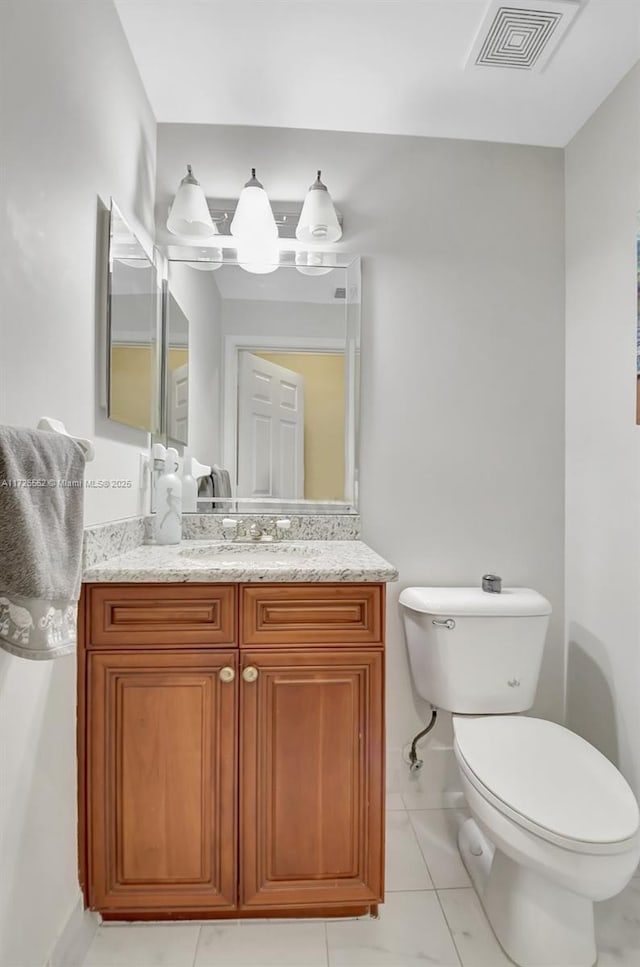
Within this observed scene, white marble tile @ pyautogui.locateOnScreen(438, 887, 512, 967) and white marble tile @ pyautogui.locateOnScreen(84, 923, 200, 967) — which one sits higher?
white marble tile @ pyautogui.locateOnScreen(84, 923, 200, 967)

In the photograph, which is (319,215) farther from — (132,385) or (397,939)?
(397,939)

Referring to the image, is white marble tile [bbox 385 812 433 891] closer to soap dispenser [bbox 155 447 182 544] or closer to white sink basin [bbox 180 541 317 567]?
white sink basin [bbox 180 541 317 567]

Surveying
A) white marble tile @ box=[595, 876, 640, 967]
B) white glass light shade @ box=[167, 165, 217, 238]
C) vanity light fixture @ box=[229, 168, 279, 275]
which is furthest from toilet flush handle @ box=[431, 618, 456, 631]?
white glass light shade @ box=[167, 165, 217, 238]

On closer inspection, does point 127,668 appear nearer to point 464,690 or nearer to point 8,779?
point 8,779

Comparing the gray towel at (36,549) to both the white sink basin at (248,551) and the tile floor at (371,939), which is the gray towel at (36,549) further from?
the tile floor at (371,939)

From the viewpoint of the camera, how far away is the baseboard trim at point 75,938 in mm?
1087

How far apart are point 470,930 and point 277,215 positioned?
224 cm

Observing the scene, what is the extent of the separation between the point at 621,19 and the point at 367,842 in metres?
2.27

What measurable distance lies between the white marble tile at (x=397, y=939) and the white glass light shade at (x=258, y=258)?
1.99m

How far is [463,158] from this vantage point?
1.82 meters

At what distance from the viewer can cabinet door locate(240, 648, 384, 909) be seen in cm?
122

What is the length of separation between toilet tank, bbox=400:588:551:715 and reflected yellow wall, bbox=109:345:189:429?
1.06 metres

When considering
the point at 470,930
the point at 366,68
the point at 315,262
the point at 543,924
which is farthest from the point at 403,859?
the point at 366,68

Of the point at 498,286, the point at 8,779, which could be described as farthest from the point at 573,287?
the point at 8,779
